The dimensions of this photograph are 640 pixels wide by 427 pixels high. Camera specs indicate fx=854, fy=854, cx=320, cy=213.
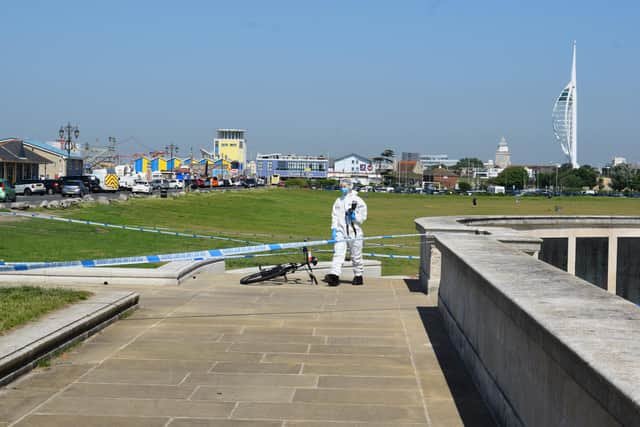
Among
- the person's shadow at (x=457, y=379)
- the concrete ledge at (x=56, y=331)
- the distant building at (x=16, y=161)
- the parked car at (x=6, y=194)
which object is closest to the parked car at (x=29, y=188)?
the parked car at (x=6, y=194)

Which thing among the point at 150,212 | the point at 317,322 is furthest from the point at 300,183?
the point at 317,322

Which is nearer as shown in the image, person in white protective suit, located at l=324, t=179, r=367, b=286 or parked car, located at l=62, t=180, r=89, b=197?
person in white protective suit, located at l=324, t=179, r=367, b=286

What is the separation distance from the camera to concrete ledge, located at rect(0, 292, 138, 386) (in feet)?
22.6

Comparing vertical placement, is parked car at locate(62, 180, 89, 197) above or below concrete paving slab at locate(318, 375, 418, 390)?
above

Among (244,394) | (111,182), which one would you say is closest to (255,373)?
(244,394)

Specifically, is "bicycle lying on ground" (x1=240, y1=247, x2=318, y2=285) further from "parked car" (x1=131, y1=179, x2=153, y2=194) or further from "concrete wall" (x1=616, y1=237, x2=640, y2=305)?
"parked car" (x1=131, y1=179, x2=153, y2=194)

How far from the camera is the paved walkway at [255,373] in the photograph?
6.05 metres

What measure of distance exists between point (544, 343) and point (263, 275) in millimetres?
9234

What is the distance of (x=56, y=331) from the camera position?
25.7 ft

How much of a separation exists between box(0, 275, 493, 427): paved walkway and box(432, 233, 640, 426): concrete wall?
446 mm

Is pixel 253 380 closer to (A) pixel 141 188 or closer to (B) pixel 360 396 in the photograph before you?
(B) pixel 360 396

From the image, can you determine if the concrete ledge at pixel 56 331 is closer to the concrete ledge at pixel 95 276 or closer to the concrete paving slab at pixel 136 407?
the concrete paving slab at pixel 136 407

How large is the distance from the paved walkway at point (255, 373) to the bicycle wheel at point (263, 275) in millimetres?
2158

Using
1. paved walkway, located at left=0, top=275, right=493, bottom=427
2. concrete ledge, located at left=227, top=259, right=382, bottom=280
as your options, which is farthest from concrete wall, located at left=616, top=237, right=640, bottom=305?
paved walkway, located at left=0, top=275, right=493, bottom=427
